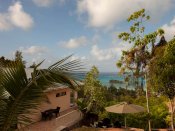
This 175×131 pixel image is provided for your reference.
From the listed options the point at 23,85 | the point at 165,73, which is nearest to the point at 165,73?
the point at 165,73

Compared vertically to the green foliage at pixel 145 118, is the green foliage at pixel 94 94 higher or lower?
higher

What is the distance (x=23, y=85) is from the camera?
4684mm

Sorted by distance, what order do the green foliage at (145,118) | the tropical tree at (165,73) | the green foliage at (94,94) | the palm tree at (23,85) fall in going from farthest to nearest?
1. the green foliage at (94,94)
2. the green foliage at (145,118)
3. the tropical tree at (165,73)
4. the palm tree at (23,85)

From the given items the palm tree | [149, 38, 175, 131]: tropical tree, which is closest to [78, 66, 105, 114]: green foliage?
[149, 38, 175, 131]: tropical tree

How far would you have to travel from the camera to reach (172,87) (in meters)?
19.4

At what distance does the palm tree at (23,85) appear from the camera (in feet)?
14.6

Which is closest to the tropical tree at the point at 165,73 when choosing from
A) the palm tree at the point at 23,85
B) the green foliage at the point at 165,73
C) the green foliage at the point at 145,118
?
the green foliage at the point at 165,73

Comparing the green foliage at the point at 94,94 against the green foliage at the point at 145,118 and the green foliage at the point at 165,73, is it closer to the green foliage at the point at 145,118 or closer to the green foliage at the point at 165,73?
the green foliage at the point at 145,118

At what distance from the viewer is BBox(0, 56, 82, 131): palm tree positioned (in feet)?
14.6

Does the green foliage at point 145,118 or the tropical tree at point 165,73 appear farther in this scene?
the green foliage at point 145,118

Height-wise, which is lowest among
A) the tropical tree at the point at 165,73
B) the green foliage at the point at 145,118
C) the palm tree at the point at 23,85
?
the green foliage at the point at 145,118

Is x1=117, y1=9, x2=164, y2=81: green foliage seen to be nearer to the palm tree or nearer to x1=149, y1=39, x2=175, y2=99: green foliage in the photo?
x1=149, y1=39, x2=175, y2=99: green foliage

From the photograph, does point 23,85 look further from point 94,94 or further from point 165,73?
point 94,94

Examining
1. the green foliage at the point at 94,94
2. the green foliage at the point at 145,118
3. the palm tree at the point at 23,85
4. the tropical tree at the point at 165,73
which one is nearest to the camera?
the palm tree at the point at 23,85
